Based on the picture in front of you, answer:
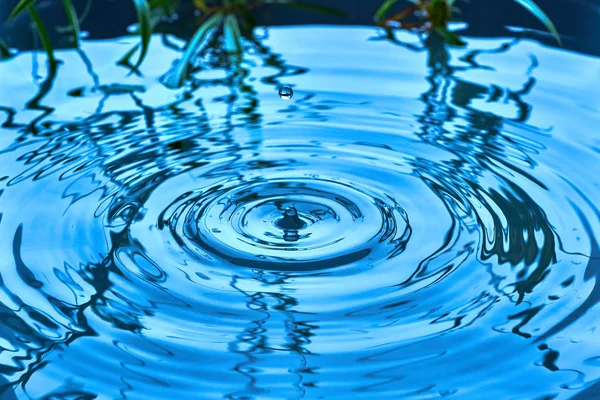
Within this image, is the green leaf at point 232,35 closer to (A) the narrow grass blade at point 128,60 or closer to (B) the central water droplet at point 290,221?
(A) the narrow grass blade at point 128,60

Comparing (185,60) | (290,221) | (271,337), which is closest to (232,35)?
(185,60)

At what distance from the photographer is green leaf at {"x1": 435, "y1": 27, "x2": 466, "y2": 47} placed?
2.57m

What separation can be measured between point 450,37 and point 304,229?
117 cm

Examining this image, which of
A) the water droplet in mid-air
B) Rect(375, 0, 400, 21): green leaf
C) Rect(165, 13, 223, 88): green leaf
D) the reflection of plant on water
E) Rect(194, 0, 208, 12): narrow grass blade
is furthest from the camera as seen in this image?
Rect(194, 0, 208, 12): narrow grass blade

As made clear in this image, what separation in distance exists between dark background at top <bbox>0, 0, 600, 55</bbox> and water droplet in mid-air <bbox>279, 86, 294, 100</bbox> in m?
0.62

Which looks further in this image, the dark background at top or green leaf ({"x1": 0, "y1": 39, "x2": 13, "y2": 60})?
the dark background at top

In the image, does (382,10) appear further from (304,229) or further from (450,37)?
(304,229)

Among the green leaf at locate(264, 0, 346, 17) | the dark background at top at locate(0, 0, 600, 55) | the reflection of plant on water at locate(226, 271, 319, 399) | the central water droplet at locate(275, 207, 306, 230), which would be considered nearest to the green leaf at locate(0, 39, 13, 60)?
the dark background at top at locate(0, 0, 600, 55)

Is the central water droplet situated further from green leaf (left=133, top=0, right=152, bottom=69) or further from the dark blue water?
green leaf (left=133, top=0, right=152, bottom=69)

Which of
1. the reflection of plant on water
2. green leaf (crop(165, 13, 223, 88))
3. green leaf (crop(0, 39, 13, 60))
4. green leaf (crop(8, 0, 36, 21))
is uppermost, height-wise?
green leaf (crop(8, 0, 36, 21))

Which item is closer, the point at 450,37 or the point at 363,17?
the point at 450,37

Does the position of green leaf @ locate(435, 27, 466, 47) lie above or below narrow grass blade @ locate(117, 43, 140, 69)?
above

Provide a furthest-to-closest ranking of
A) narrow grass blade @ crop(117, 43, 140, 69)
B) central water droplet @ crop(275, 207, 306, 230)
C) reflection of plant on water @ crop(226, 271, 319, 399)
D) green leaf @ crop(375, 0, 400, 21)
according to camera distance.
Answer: green leaf @ crop(375, 0, 400, 21)
narrow grass blade @ crop(117, 43, 140, 69)
central water droplet @ crop(275, 207, 306, 230)
reflection of plant on water @ crop(226, 271, 319, 399)

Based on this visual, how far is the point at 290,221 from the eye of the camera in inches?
65.6
